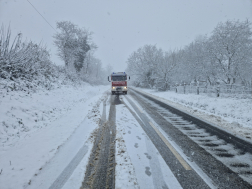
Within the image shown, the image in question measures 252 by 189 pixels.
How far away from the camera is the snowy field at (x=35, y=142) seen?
2.45 metres

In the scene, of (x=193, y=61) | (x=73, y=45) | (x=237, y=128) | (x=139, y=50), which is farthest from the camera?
(x=139, y=50)

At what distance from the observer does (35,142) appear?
3.83 meters

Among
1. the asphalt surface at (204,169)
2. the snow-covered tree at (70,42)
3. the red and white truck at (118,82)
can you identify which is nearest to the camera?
the asphalt surface at (204,169)

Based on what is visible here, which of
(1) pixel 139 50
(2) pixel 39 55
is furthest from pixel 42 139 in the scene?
(1) pixel 139 50

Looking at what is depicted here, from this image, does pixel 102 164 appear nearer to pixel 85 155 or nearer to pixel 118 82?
pixel 85 155

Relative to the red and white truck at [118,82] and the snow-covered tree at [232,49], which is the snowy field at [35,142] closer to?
the red and white truck at [118,82]

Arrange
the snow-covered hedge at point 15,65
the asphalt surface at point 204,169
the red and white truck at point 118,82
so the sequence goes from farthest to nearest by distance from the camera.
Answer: the red and white truck at point 118,82, the snow-covered hedge at point 15,65, the asphalt surface at point 204,169

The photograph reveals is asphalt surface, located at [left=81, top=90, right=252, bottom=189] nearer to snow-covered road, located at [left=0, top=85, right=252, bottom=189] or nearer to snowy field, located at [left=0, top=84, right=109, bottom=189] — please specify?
snow-covered road, located at [left=0, top=85, right=252, bottom=189]

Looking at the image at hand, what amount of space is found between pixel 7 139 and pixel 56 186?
2.81 meters

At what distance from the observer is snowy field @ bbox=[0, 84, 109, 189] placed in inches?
96.4

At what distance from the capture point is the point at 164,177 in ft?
7.87

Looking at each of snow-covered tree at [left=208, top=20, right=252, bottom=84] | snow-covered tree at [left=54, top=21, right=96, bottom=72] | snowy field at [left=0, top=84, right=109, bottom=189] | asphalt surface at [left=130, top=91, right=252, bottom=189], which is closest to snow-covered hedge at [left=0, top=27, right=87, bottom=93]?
snowy field at [left=0, top=84, right=109, bottom=189]

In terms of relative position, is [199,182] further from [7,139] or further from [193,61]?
[193,61]

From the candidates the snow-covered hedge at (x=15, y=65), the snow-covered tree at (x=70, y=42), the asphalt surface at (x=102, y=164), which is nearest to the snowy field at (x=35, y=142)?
the asphalt surface at (x=102, y=164)
